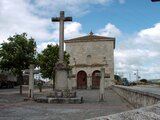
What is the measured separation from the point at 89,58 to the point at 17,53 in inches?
1560

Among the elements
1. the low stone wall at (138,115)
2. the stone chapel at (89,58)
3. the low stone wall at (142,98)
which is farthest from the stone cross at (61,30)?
the stone chapel at (89,58)

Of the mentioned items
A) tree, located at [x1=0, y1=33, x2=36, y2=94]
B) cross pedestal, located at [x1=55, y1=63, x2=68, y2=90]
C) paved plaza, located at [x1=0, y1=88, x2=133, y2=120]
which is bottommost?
paved plaza, located at [x1=0, y1=88, x2=133, y2=120]

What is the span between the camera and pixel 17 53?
33.8 metres

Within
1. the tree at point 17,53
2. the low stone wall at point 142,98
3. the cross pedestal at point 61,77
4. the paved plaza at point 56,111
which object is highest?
the tree at point 17,53

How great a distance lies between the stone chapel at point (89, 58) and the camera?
71125 mm

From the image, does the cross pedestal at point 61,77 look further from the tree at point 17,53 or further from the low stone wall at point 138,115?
the low stone wall at point 138,115

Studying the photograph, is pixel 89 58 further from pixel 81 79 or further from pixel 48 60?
pixel 48 60

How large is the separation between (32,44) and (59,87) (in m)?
13.1

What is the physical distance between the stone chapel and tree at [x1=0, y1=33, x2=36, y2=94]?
118 feet

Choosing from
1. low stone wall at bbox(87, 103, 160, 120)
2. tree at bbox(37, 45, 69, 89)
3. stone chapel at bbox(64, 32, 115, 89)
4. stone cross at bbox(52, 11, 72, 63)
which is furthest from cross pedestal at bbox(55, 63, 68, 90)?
stone chapel at bbox(64, 32, 115, 89)

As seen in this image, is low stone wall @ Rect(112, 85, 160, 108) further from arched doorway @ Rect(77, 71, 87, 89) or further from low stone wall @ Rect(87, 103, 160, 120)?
arched doorway @ Rect(77, 71, 87, 89)

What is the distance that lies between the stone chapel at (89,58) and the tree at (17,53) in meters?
36.1

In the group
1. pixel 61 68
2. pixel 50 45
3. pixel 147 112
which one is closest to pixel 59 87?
pixel 61 68

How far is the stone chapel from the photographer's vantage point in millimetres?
71125
